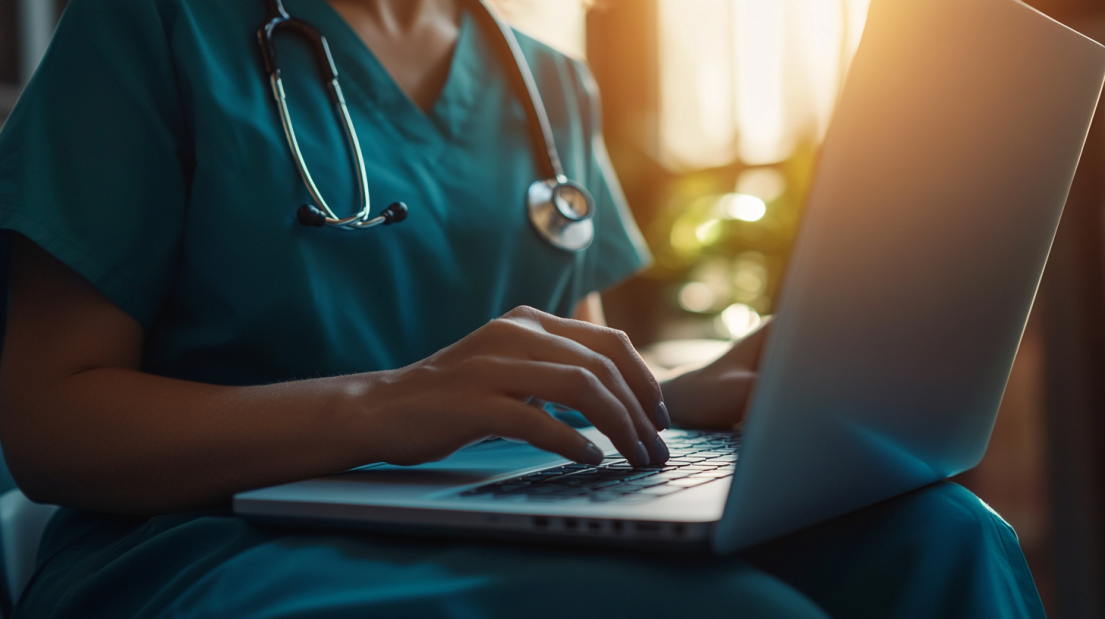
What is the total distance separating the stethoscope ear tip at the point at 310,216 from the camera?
0.54 metres

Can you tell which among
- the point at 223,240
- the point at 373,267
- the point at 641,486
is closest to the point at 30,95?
the point at 223,240

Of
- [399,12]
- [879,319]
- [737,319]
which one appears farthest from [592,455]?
[737,319]

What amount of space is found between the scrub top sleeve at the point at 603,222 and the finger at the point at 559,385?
0.53 metres

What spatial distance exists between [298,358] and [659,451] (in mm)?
311

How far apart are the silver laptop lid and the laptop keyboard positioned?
2.6 inches

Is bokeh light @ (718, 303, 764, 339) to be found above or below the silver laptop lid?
below

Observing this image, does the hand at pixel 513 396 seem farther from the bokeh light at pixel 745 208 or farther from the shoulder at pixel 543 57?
the bokeh light at pixel 745 208

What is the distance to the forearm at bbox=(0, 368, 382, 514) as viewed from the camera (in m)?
0.41

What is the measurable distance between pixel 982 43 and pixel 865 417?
0.59ft

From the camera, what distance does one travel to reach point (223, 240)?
0.53m

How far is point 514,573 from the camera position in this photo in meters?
0.30

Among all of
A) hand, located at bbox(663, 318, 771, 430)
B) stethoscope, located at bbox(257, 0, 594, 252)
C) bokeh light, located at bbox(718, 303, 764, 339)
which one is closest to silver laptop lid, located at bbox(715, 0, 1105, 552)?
hand, located at bbox(663, 318, 771, 430)

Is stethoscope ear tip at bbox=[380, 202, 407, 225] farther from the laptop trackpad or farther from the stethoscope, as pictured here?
the laptop trackpad

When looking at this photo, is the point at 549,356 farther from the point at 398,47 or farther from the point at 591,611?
the point at 398,47
